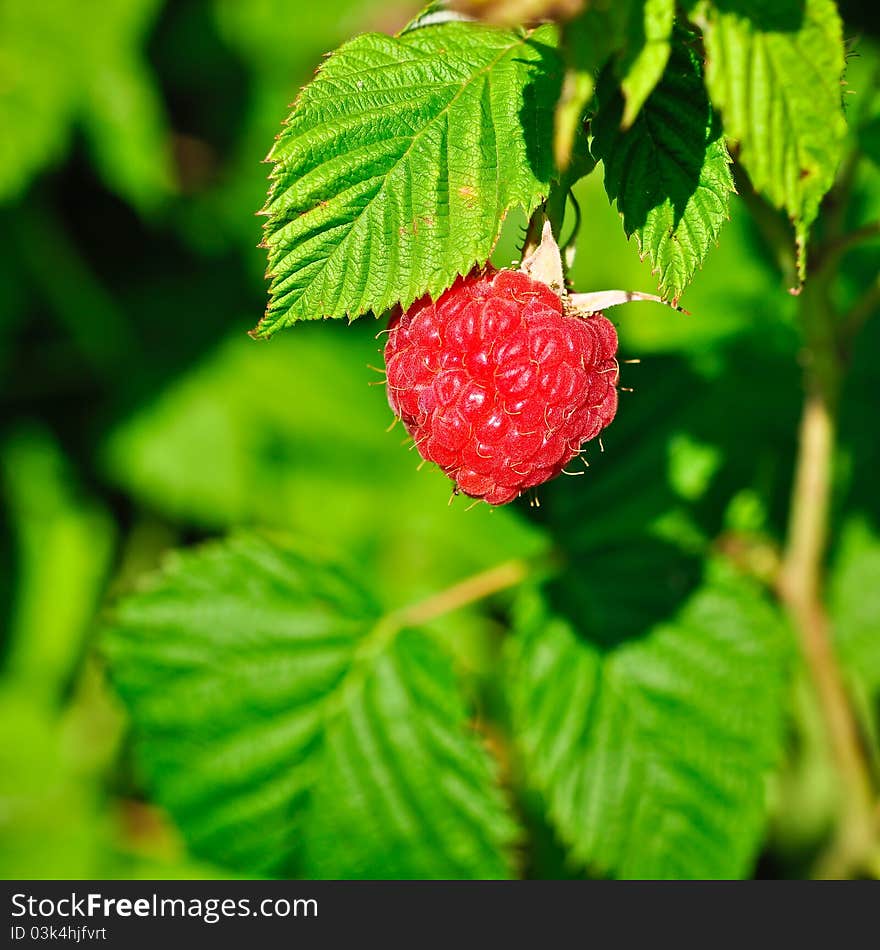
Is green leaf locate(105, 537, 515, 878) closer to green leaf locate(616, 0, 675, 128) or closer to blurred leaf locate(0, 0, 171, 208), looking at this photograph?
green leaf locate(616, 0, 675, 128)

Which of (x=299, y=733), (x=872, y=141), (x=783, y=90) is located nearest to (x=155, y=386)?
(x=299, y=733)

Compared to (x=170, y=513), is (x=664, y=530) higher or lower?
higher

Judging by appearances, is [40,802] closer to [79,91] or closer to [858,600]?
[79,91]

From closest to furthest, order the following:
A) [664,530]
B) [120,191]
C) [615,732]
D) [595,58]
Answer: [595,58], [615,732], [664,530], [120,191]

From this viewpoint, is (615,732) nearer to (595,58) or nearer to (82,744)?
(595,58)

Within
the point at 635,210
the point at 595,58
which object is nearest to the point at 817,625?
the point at 635,210

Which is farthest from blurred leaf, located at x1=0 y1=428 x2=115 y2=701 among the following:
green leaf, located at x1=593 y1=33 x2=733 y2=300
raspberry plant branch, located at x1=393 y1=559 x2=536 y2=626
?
green leaf, located at x1=593 y1=33 x2=733 y2=300
